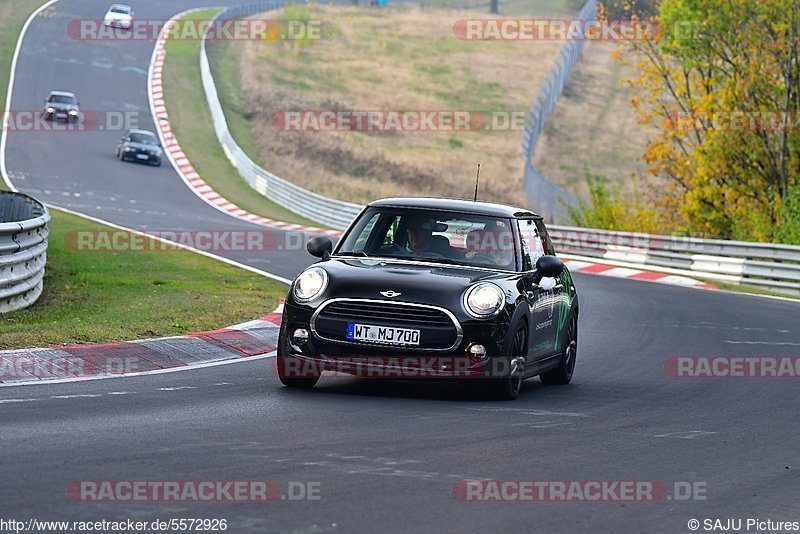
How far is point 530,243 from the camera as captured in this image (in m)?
11.6

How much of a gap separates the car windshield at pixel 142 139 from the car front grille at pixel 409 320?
3648cm

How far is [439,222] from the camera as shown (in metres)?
11.4

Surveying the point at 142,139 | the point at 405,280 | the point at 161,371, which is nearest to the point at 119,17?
the point at 142,139

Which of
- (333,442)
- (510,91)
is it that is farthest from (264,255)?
(510,91)

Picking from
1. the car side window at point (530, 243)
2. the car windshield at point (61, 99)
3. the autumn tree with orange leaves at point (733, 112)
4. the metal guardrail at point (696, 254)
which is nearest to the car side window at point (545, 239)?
the car side window at point (530, 243)

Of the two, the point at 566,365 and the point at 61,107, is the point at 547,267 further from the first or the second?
the point at 61,107

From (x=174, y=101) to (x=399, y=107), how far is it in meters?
11.3

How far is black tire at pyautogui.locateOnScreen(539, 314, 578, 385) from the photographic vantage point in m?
12.3

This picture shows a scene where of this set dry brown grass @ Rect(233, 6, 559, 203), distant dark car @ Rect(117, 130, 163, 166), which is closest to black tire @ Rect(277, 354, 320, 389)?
dry brown grass @ Rect(233, 6, 559, 203)

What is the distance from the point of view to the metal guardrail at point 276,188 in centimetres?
3716

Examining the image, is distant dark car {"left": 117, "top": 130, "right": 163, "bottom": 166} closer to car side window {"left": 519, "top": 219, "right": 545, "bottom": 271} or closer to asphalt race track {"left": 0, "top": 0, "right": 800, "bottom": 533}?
asphalt race track {"left": 0, "top": 0, "right": 800, "bottom": 533}

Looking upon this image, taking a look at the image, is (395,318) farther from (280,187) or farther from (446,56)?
(446,56)

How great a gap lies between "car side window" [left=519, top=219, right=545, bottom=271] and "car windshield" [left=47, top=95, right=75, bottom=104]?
40692 mm

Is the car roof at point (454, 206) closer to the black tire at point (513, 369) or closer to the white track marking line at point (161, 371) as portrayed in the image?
the black tire at point (513, 369)
